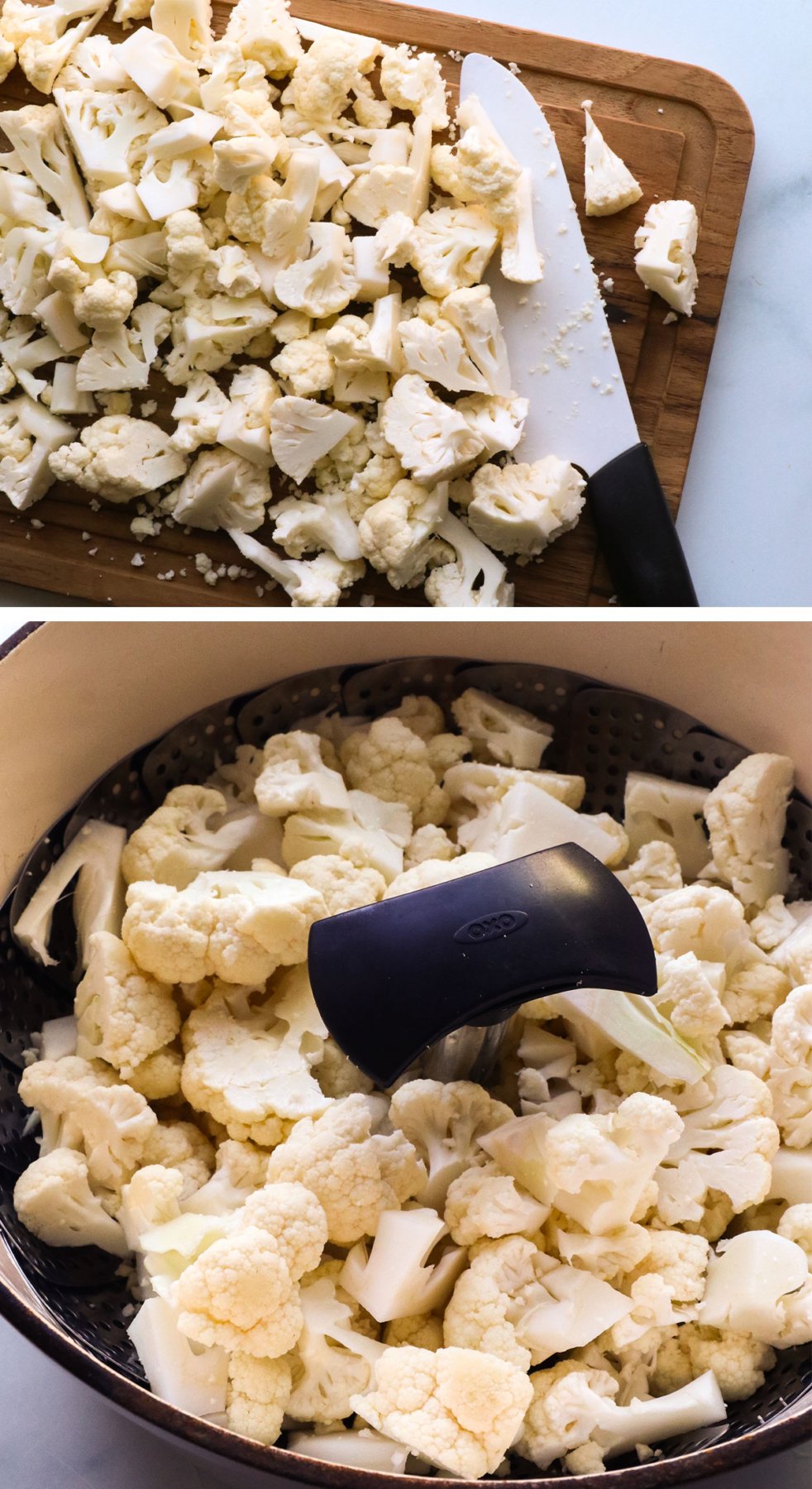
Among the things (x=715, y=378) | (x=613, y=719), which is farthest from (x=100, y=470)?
(x=715, y=378)

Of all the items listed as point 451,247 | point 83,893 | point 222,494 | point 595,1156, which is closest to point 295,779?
point 83,893

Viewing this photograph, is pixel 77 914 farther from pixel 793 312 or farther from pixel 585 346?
pixel 793 312

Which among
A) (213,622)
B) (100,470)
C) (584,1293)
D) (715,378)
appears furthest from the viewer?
(715,378)

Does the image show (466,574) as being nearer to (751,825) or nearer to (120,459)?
(120,459)

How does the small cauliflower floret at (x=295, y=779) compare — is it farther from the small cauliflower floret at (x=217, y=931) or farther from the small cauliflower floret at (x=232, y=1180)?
the small cauliflower floret at (x=232, y=1180)

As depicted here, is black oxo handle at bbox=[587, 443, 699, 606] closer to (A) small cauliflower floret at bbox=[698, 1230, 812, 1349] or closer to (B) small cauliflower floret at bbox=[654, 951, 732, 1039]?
(B) small cauliflower floret at bbox=[654, 951, 732, 1039]

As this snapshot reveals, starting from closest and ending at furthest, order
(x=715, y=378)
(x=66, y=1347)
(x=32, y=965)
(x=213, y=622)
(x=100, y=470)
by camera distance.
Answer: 1. (x=66, y=1347)
2. (x=32, y=965)
3. (x=213, y=622)
4. (x=100, y=470)
5. (x=715, y=378)

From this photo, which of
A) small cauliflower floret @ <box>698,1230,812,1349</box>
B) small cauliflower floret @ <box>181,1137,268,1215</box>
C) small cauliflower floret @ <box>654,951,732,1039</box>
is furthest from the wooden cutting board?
small cauliflower floret @ <box>698,1230,812,1349</box>
